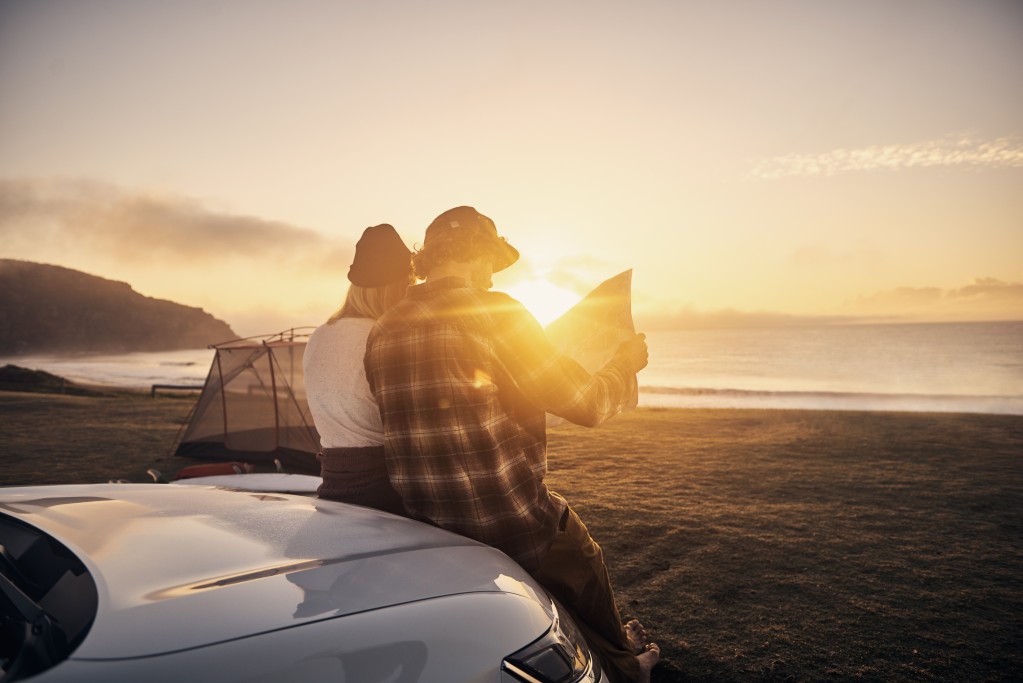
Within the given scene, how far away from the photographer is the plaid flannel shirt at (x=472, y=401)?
2023 millimetres

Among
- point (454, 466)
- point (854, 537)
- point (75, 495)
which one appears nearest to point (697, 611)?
point (854, 537)

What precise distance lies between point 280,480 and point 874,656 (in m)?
3.17

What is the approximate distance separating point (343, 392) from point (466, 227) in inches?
32.5

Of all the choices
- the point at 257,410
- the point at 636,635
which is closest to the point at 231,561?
the point at 636,635

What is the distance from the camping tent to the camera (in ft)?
27.9

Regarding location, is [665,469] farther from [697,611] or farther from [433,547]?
[433,547]

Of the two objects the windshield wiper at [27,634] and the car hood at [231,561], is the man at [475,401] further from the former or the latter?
the windshield wiper at [27,634]

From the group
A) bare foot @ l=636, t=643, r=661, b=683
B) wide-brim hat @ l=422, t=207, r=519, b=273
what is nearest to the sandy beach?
bare foot @ l=636, t=643, r=661, b=683

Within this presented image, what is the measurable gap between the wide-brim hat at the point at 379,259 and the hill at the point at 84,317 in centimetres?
9518

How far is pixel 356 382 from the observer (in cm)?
236

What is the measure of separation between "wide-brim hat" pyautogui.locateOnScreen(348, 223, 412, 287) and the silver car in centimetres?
101

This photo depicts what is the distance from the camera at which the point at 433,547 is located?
172cm

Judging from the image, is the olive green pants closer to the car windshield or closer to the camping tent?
the car windshield

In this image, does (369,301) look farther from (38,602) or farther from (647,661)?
(647,661)
